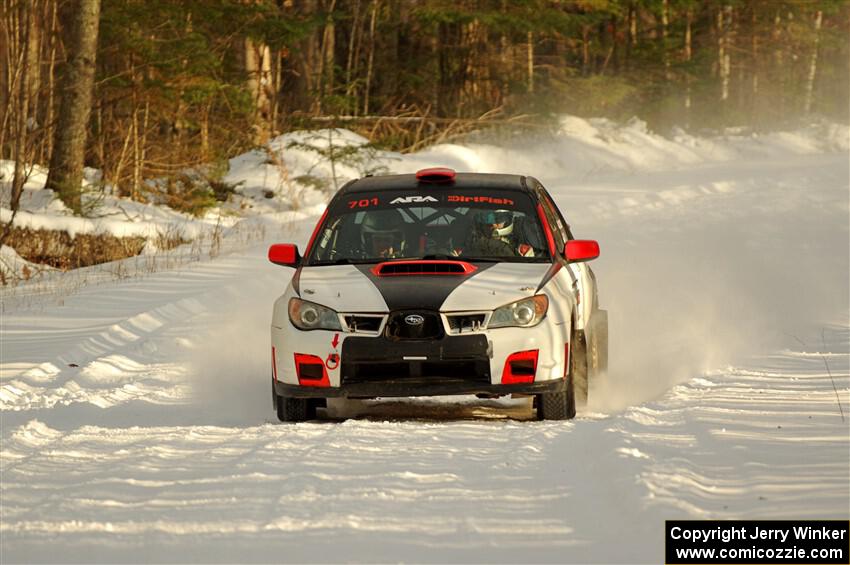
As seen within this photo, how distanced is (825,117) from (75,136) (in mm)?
34725

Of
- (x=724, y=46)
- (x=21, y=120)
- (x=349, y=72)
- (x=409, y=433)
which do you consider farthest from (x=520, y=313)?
(x=724, y=46)

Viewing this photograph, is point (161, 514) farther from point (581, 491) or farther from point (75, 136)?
point (75, 136)

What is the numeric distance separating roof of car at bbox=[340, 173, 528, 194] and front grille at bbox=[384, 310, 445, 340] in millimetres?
1632

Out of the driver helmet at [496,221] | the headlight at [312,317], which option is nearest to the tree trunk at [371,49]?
the driver helmet at [496,221]

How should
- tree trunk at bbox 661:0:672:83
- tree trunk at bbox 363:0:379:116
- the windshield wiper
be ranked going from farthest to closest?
tree trunk at bbox 661:0:672:83 → tree trunk at bbox 363:0:379:116 → the windshield wiper

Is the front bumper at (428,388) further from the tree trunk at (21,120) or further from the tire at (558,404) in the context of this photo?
the tree trunk at (21,120)

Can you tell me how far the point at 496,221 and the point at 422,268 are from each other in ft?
3.26

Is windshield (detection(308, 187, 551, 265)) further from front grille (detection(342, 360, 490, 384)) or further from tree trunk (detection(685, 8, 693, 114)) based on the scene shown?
tree trunk (detection(685, 8, 693, 114))

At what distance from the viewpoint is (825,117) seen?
50125 millimetres

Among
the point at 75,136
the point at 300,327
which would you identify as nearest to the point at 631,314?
the point at 300,327

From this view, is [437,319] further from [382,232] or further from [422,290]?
[382,232]

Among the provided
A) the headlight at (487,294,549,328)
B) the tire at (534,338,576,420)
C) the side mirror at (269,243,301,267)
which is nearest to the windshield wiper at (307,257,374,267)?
the side mirror at (269,243,301,267)

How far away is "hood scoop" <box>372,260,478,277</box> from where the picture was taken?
8742 millimetres

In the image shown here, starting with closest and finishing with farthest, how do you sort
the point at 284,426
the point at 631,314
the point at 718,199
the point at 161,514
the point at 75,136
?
the point at 161,514 < the point at 284,426 < the point at 631,314 < the point at 75,136 < the point at 718,199
